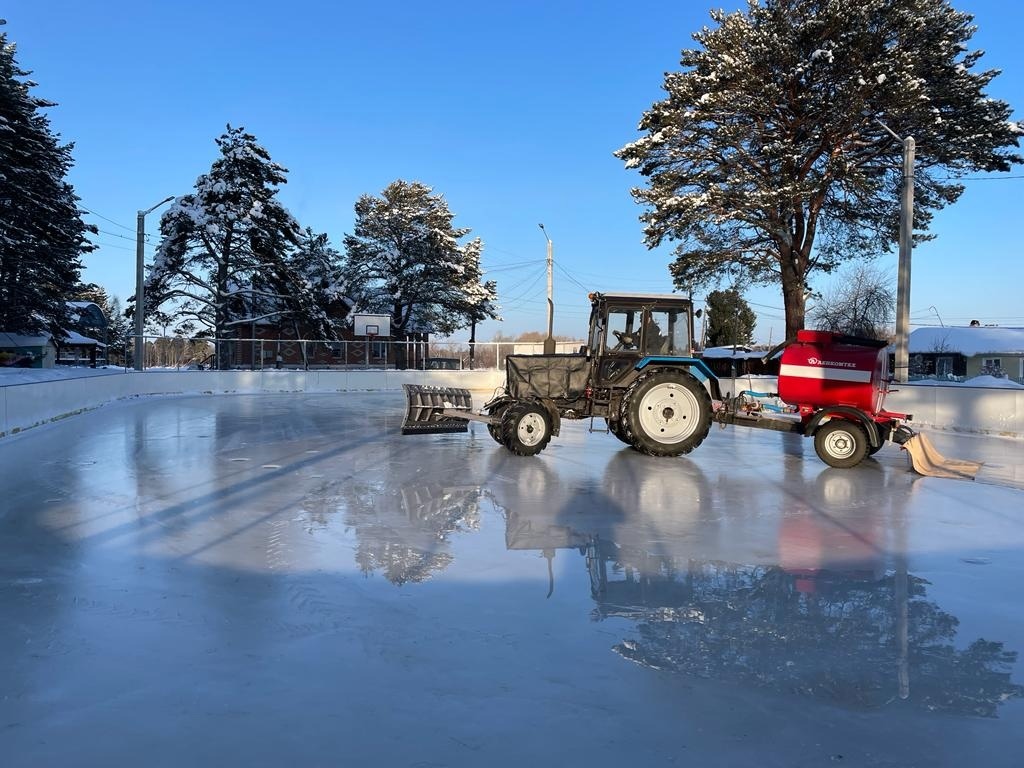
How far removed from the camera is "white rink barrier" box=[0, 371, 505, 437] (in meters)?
15.4

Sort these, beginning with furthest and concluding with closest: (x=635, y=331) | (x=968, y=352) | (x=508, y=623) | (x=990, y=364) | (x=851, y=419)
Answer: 1. (x=990, y=364)
2. (x=968, y=352)
3. (x=635, y=331)
4. (x=851, y=419)
5. (x=508, y=623)

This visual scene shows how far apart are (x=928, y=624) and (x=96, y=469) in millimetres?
10193

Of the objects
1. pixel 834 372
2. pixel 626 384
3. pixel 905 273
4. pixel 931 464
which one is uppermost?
pixel 905 273

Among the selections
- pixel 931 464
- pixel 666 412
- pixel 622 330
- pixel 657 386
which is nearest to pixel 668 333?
pixel 622 330

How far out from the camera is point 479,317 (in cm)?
5591

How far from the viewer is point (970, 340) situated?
47969 millimetres

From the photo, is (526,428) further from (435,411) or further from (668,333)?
(668,333)

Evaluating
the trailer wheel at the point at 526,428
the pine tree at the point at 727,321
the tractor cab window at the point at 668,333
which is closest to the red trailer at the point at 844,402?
the tractor cab window at the point at 668,333

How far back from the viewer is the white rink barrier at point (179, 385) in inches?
607

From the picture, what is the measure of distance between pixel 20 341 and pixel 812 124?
37.0 meters

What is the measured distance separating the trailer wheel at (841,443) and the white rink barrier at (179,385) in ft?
46.7

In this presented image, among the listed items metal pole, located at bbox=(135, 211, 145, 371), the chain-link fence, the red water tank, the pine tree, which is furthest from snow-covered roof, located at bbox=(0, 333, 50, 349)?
the pine tree

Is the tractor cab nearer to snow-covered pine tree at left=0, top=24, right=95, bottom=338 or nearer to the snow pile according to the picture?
the snow pile

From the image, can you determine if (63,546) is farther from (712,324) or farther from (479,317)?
(712,324)
